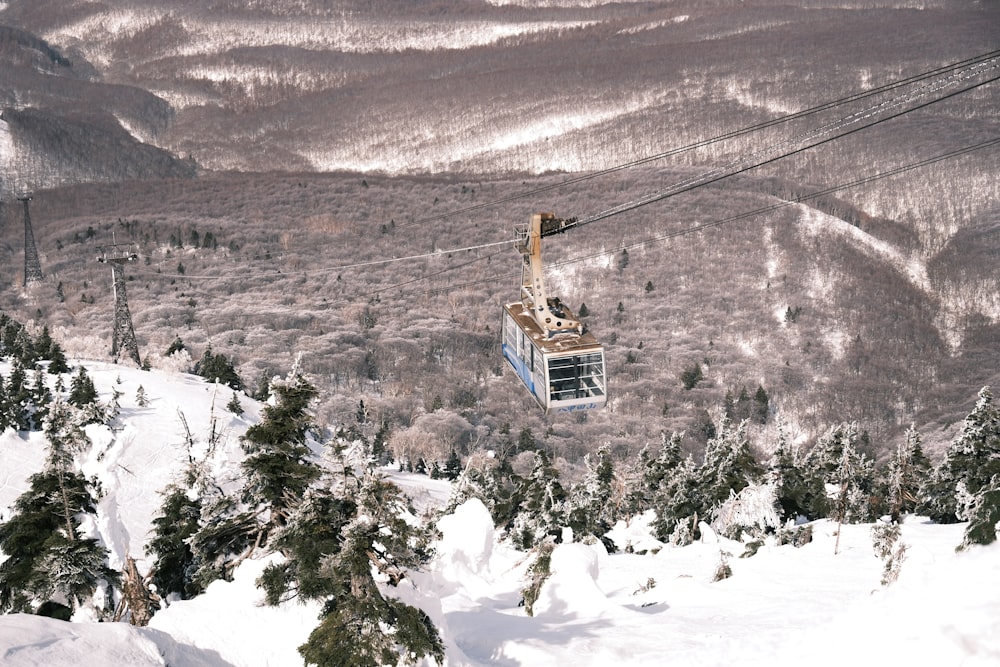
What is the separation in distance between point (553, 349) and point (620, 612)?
1044cm

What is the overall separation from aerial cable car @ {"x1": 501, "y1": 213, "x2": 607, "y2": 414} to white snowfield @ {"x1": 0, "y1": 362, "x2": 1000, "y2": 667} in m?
6.46

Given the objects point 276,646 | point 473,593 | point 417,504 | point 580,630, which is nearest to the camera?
point 276,646

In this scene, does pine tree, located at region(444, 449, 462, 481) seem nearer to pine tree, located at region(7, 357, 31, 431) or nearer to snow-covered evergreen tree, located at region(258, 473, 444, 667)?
pine tree, located at region(7, 357, 31, 431)

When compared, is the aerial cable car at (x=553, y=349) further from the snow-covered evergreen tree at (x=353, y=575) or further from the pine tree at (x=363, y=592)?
the pine tree at (x=363, y=592)

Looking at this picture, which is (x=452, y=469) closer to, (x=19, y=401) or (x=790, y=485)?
(x=19, y=401)

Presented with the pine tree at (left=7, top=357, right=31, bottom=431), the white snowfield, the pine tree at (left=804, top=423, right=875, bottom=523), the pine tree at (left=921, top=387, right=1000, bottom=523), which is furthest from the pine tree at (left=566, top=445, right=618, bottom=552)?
the pine tree at (left=7, top=357, right=31, bottom=431)

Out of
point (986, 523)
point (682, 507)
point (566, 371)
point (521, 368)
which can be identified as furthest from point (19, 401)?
point (986, 523)

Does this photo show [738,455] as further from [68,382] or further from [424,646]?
[68,382]

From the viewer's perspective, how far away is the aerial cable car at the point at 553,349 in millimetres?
29188

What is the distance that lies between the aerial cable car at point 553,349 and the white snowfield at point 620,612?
6.46 m

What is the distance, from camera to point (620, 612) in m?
21.2

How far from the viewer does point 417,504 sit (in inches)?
2790

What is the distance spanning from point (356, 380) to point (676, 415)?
74.5 metres

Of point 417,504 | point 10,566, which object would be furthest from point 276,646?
point 417,504
